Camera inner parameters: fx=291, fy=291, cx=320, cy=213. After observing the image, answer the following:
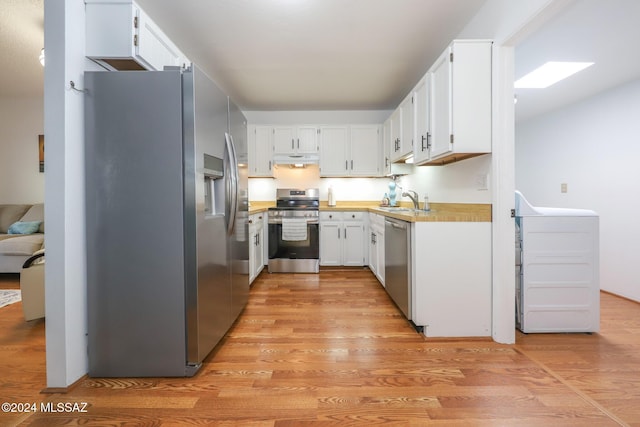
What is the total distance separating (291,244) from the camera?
4.16 m

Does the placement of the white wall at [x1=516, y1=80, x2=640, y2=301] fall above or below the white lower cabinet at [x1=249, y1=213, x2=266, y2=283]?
above

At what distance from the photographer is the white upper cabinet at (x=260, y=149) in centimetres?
466

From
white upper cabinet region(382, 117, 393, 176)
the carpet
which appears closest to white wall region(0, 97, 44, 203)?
the carpet

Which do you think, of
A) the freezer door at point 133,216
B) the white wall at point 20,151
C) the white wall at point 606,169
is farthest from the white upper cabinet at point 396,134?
the white wall at point 20,151

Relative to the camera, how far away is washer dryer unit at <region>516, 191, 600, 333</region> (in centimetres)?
219

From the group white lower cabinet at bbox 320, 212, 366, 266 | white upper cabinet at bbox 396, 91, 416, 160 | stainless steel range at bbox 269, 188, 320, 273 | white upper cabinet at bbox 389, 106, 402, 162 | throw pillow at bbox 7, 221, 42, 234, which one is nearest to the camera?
white upper cabinet at bbox 396, 91, 416, 160

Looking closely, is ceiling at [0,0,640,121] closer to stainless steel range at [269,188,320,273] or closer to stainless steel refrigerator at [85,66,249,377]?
stainless steel refrigerator at [85,66,249,377]

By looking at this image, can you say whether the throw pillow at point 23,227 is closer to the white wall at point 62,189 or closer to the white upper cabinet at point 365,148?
the white wall at point 62,189

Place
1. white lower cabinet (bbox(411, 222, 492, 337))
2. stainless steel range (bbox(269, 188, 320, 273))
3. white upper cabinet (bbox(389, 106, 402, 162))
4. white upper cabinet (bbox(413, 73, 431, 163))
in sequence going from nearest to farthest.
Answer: white lower cabinet (bbox(411, 222, 492, 337)) < white upper cabinet (bbox(413, 73, 431, 163)) < white upper cabinet (bbox(389, 106, 402, 162)) < stainless steel range (bbox(269, 188, 320, 273))

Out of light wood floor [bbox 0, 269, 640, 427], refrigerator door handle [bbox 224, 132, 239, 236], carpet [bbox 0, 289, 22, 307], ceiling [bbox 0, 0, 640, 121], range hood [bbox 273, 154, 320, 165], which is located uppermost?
ceiling [bbox 0, 0, 640, 121]

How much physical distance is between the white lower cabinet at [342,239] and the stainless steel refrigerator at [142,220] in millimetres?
2787

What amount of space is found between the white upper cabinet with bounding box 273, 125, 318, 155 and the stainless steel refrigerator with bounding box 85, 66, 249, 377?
117 inches

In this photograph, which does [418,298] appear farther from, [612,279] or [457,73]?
[612,279]

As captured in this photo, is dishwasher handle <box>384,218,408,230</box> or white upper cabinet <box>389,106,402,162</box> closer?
dishwasher handle <box>384,218,408,230</box>
